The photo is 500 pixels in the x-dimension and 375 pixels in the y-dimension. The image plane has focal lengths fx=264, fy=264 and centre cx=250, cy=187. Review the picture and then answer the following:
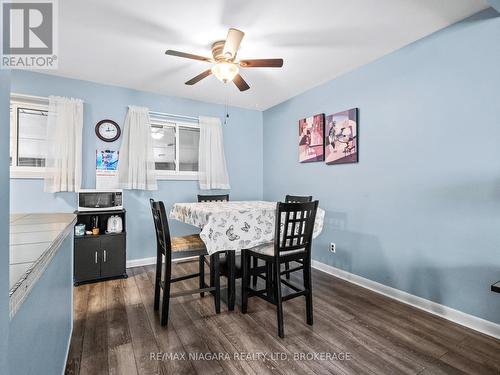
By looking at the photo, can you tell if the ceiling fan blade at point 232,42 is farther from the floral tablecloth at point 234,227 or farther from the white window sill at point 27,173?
the white window sill at point 27,173

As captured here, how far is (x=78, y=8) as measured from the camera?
1963 mm

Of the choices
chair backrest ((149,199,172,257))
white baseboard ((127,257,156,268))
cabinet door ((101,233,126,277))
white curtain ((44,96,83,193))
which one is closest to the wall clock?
white curtain ((44,96,83,193))

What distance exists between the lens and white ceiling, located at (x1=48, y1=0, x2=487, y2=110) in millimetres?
1957

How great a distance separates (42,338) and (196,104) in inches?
141

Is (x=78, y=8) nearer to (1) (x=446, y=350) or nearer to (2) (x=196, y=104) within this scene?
(2) (x=196, y=104)

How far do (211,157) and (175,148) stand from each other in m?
0.55

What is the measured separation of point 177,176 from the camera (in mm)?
3883

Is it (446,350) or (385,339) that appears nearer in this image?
(446,350)

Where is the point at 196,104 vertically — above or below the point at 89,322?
above

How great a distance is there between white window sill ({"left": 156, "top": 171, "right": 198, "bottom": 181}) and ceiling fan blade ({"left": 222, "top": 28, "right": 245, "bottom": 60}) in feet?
6.92

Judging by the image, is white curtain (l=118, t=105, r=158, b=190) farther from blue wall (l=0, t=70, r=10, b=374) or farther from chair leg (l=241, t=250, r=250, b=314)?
blue wall (l=0, t=70, r=10, b=374)

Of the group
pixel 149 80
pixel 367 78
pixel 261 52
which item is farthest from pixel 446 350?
pixel 149 80

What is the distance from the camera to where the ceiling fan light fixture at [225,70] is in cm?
226

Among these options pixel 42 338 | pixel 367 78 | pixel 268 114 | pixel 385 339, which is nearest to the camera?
pixel 42 338
